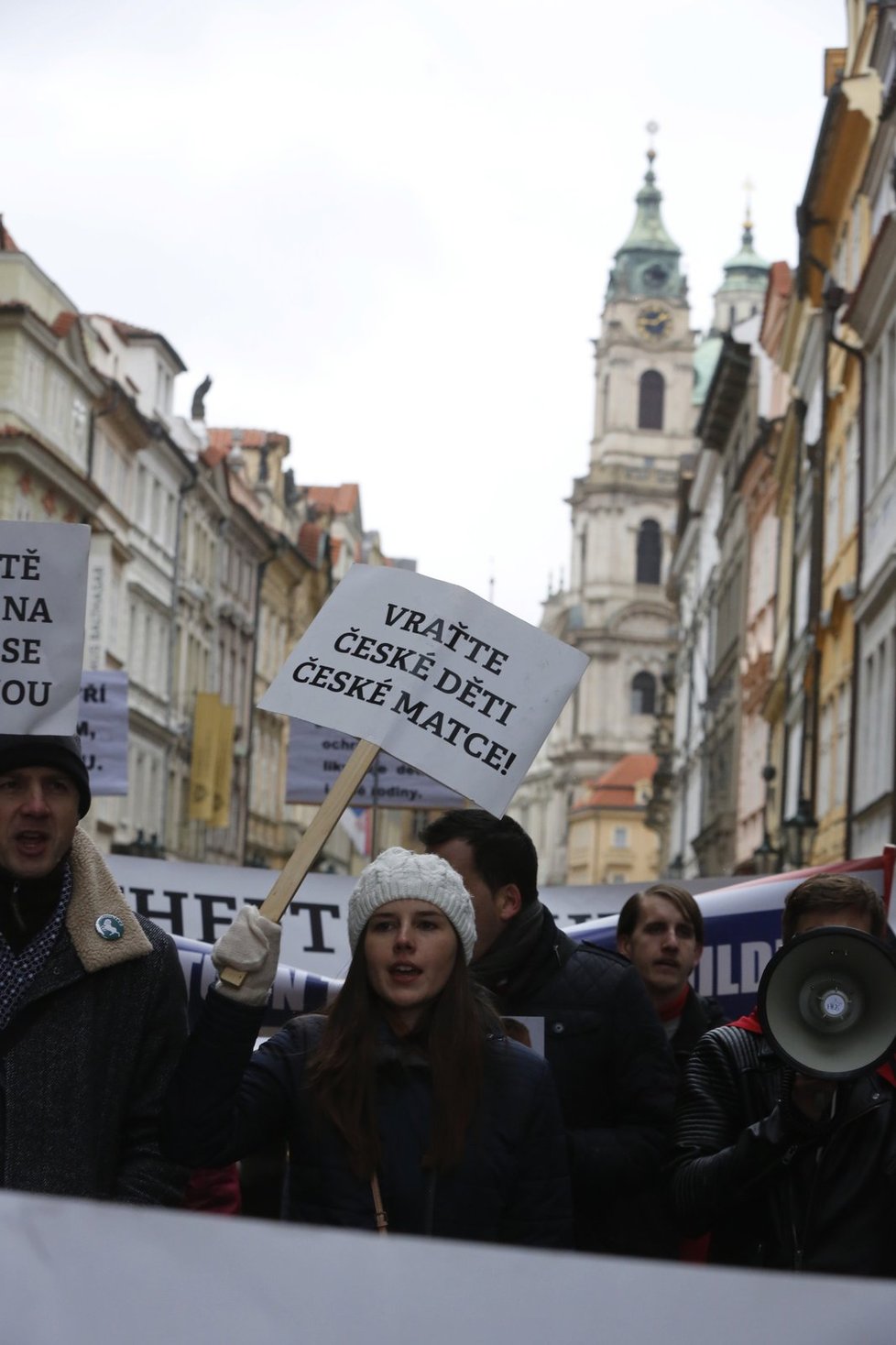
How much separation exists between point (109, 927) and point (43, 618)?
1304 mm

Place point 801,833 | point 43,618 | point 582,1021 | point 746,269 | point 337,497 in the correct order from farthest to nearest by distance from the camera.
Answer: point 746,269, point 337,497, point 801,833, point 43,618, point 582,1021

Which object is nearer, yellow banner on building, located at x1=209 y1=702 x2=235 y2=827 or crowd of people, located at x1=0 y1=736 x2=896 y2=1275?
crowd of people, located at x1=0 y1=736 x2=896 y2=1275

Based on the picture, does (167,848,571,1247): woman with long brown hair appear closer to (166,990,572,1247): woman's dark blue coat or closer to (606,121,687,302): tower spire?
(166,990,572,1247): woman's dark blue coat

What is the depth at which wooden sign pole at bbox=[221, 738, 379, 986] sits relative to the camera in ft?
13.1

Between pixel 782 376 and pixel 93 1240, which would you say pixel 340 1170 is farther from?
pixel 782 376

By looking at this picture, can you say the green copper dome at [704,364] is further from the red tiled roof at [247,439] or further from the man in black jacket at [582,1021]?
the man in black jacket at [582,1021]

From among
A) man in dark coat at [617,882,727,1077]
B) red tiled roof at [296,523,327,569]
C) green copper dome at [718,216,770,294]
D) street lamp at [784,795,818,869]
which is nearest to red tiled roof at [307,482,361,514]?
red tiled roof at [296,523,327,569]

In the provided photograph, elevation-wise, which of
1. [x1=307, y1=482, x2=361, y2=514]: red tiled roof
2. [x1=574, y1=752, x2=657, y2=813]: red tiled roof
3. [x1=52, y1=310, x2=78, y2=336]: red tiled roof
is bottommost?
[x1=574, y1=752, x2=657, y2=813]: red tiled roof

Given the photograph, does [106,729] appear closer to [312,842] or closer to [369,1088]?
[312,842]

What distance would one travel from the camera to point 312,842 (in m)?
4.23

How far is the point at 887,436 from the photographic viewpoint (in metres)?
26.2

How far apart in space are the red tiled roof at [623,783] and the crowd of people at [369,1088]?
137 m

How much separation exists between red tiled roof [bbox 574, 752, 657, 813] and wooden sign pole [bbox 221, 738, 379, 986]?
447 feet

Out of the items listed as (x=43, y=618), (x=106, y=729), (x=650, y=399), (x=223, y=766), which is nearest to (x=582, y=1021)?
(x=43, y=618)
